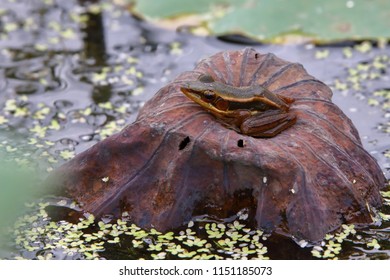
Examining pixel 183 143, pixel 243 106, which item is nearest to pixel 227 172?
pixel 183 143

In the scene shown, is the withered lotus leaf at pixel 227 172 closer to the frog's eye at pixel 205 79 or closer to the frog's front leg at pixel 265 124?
the frog's front leg at pixel 265 124

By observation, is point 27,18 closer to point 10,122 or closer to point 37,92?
point 37,92

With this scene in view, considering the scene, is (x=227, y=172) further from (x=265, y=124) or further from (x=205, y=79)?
(x=205, y=79)

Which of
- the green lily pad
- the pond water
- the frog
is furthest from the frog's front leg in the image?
the green lily pad

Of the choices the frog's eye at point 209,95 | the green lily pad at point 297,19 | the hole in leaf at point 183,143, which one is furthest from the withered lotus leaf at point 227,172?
the green lily pad at point 297,19

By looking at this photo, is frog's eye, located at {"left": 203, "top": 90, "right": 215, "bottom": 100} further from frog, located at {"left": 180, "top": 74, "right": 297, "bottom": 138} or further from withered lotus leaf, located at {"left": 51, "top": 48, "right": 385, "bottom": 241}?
withered lotus leaf, located at {"left": 51, "top": 48, "right": 385, "bottom": 241}
